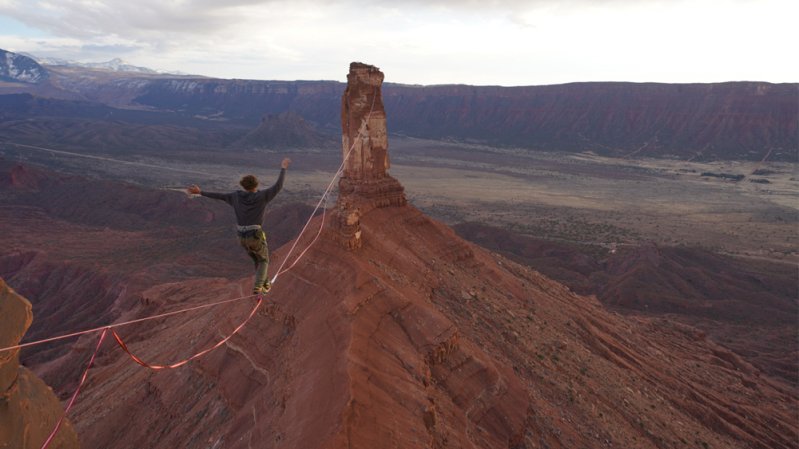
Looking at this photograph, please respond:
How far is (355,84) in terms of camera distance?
22.8 m

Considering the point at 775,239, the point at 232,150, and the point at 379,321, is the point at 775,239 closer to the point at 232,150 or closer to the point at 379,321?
the point at 379,321

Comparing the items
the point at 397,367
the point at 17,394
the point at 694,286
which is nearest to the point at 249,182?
the point at 17,394

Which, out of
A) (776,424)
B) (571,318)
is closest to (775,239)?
(776,424)

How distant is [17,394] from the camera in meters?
7.20

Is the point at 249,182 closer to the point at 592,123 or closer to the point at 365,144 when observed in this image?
the point at 365,144

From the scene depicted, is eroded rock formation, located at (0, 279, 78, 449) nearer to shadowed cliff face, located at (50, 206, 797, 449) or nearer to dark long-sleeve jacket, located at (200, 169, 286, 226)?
dark long-sleeve jacket, located at (200, 169, 286, 226)

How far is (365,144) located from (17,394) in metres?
18.0

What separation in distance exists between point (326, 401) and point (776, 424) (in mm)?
24916

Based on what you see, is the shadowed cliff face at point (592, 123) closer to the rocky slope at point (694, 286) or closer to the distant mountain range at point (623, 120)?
the distant mountain range at point (623, 120)

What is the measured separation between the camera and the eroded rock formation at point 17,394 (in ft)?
22.8

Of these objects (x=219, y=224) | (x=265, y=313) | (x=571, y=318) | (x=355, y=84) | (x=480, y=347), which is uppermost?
(x=355, y=84)

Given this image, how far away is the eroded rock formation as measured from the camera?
6945 mm

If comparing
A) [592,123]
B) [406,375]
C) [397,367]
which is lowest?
[406,375]

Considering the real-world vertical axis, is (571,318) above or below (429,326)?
below
